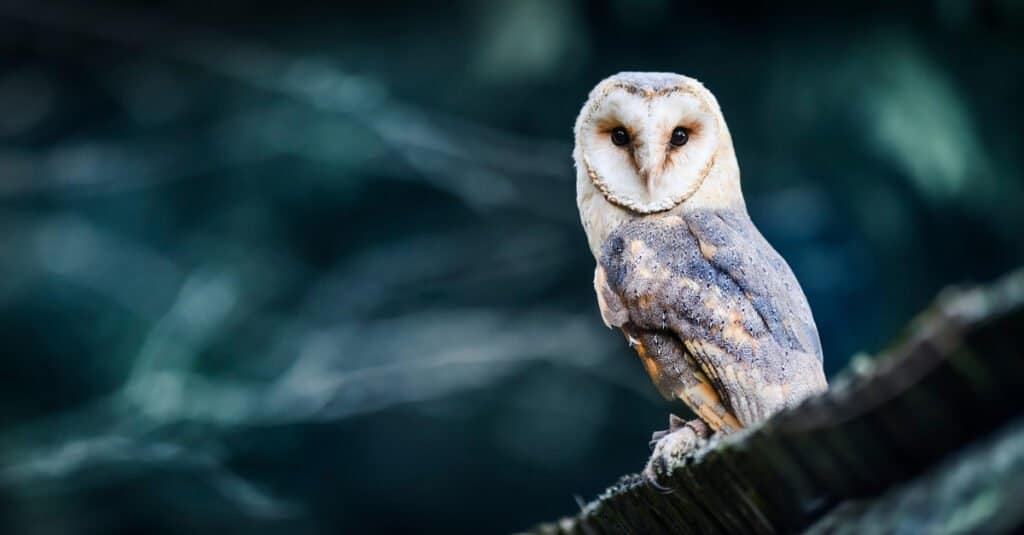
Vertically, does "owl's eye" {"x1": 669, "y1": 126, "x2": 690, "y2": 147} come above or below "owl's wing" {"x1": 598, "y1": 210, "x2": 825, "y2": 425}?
above

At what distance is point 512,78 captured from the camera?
4.20m

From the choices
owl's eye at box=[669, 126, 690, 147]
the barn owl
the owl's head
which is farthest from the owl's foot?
owl's eye at box=[669, 126, 690, 147]

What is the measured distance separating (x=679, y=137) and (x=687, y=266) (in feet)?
0.80

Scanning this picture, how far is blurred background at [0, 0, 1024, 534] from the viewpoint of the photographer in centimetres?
405

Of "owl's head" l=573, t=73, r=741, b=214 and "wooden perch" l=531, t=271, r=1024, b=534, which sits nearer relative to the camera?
"wooden perch" l=531, t=271, r=1024, b=534

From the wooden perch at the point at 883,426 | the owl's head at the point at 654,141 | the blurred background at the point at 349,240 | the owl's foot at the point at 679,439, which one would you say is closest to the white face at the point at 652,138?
the owl's head at the point at 654,141

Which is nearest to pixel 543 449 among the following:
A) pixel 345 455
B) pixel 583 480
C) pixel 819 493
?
pixel 583 480

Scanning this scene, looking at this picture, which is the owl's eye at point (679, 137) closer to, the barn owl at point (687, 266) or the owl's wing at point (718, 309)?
the barn owl at point (687, 266)

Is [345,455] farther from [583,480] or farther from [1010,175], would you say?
[1010,175]

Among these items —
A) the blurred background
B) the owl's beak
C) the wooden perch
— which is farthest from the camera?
the blurred background

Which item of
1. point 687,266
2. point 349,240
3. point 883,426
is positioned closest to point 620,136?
point 687,266

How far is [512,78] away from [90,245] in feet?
5.93

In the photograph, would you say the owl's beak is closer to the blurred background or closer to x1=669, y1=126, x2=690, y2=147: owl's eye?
x1=669, y1=126, x2=690, y2=147: owl's eye

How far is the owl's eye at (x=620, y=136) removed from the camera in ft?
Answer: 6.14
